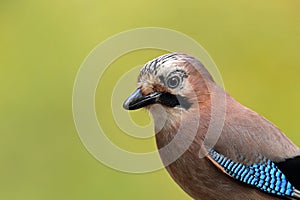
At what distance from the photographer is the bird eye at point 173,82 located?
442 cm

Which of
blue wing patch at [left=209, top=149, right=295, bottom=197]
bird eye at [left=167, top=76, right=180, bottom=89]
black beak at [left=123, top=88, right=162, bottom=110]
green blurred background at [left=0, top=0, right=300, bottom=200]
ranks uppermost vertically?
green blurred background at [left=0, top=0, right=300, bottom=200]

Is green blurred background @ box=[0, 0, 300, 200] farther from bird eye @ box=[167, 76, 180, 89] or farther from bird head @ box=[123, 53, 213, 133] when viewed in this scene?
bird eye @ box=[167, 76, 180, 89]

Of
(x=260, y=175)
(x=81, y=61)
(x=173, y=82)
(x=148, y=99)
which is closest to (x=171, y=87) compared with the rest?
(x=173, y=82)

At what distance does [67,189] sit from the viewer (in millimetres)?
6992

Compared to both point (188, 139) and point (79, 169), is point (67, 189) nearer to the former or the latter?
point (79, 169)

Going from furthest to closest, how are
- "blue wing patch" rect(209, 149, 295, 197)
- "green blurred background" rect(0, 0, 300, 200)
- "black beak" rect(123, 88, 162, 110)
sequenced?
"green blurred background" rect(0, 0, 300, 200)
"blue wing patch" rect(209, 149, 295, 197)
"black beak" rect(123, 88, 162, 110)

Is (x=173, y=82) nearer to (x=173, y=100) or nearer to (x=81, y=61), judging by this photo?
(x=173, y=100)

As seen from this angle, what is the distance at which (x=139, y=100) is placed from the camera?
436 cm

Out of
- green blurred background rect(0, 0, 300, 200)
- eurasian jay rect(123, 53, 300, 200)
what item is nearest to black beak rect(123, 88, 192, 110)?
eurasian jay rect(123, 53, 300, 200)

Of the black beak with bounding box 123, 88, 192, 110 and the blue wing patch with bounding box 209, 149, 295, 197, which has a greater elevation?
the black beak with bounding box 123, 88, 192, 110

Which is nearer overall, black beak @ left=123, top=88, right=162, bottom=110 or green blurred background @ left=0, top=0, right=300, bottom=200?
black beak @ left=123, top=88, right=162, bottom=110

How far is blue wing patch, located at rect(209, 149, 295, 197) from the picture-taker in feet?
14.7

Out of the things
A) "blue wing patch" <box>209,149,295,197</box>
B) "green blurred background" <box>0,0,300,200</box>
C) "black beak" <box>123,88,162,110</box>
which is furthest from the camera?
"green blurred background" <box>0,0,300,200</box>

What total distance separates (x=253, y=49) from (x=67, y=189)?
207cm
